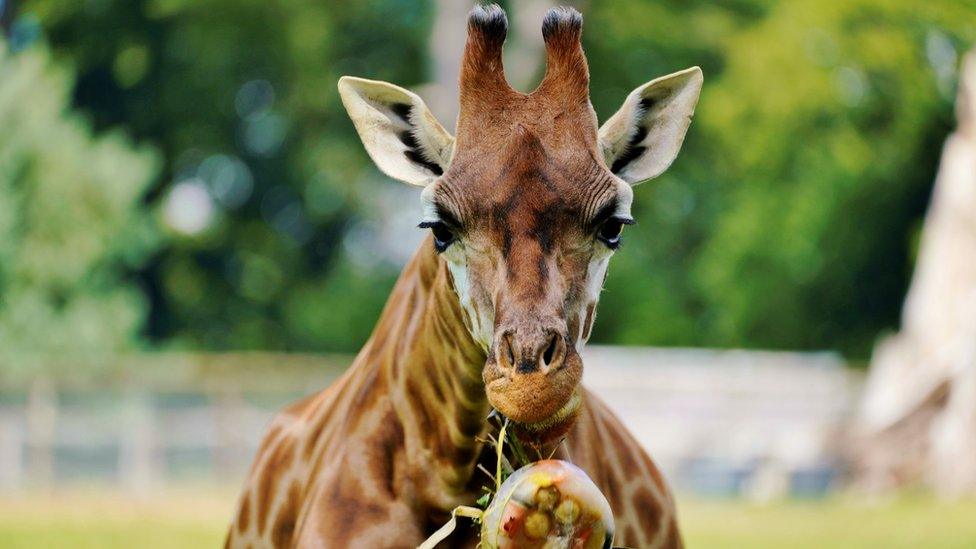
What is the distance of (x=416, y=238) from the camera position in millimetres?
44750

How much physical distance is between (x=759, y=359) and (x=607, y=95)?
35.6 feet

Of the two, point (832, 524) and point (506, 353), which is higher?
point (506, 353)

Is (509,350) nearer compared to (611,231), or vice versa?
(509,350)

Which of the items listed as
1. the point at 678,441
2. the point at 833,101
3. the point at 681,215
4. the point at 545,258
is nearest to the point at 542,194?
the point at 545,258

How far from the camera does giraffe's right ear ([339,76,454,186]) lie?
5.64m

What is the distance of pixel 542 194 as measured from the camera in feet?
16.4

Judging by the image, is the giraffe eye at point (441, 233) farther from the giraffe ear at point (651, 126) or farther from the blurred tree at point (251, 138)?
the blurred tree at point (251, 138)

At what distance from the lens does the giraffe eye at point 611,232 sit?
16.9 ft

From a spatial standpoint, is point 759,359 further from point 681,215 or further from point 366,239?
point 366,239

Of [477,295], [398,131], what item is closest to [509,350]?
[477,295]

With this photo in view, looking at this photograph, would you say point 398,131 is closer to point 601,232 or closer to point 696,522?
point 601,232

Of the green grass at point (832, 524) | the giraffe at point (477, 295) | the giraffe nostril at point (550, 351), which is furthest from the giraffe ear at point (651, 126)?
the green grass at point (832, 524)

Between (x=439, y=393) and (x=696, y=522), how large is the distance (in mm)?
14582

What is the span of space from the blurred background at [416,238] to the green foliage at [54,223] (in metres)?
0.08
